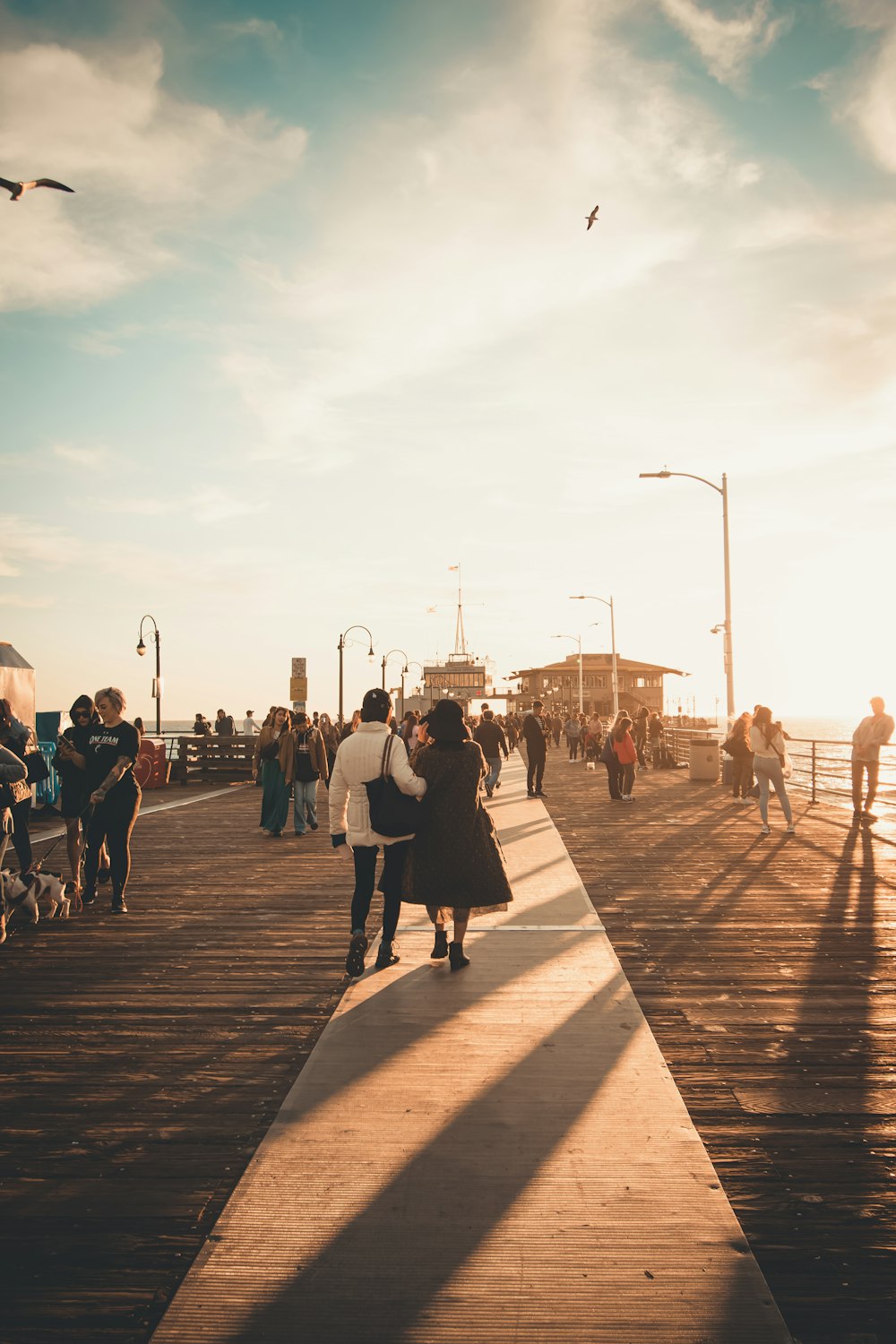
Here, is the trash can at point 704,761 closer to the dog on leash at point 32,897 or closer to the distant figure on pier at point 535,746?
the distant figure on pier at point 535,746

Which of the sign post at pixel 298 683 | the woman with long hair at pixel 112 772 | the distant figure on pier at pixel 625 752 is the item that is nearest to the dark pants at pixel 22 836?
the woman with long hair at pixel 112 772

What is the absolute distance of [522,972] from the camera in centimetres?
657

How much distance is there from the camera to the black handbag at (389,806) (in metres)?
6.38

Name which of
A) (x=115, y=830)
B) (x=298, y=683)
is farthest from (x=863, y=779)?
(x=298, y=683)

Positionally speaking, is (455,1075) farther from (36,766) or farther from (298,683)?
(298,683)

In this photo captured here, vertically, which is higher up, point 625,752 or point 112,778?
point 112,778

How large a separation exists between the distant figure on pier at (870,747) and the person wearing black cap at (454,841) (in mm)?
9537

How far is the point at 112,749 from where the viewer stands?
27.6 ft

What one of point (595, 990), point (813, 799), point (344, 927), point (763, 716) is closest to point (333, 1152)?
point (595, 990)

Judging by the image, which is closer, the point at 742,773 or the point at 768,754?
the point at 768,754

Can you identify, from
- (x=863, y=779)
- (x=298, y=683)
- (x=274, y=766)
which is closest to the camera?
(x=274, y=766)

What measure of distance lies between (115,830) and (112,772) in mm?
640

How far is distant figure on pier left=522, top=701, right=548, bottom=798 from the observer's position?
19422mm

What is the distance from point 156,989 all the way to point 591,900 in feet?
14.4
